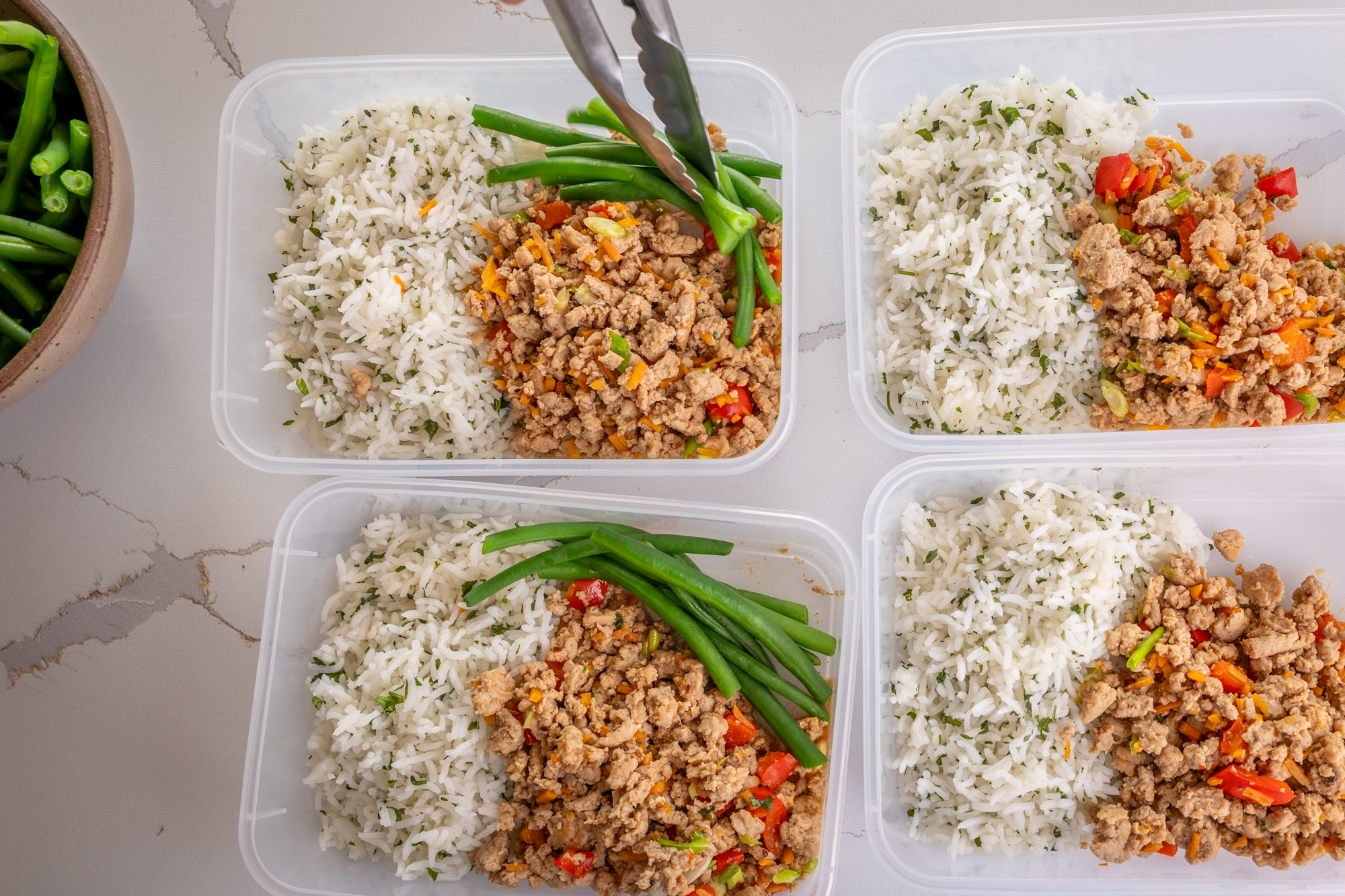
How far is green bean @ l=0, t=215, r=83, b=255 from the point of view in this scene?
178 cm

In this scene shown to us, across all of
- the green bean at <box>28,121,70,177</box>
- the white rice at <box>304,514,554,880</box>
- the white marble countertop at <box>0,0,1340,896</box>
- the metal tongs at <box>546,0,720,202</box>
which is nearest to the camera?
the metal tongs at <box>546,0,720,202</box>

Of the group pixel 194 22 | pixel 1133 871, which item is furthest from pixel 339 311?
pixel 1133 871

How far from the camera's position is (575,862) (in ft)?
5.65

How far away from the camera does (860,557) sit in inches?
79.4

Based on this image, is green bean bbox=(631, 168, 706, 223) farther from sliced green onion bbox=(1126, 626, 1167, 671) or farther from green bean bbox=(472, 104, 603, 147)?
sliced green onion bbox=(1126, 626, 1167, 671)

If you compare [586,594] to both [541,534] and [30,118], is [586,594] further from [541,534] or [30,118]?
[30,118]

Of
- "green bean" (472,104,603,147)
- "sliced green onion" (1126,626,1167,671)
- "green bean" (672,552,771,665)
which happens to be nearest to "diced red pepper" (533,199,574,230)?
"green bean" (472,104,603,147)

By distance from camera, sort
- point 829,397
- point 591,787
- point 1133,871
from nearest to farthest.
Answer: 1. point 591,787
2. point 1133,871
3. point 829,397

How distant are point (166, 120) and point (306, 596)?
138cm

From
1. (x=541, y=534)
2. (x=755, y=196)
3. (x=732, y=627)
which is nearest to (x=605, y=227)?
(x=755, y=196)

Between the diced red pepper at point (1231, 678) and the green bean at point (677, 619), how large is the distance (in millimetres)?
1064

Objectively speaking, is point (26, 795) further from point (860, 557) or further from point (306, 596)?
point (860, 557)

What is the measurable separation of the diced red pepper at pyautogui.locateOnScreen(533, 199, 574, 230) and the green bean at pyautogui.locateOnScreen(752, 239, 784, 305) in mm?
460

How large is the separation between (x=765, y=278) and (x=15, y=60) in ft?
5.79
